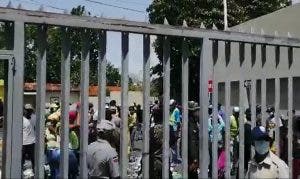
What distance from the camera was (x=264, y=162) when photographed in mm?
5137

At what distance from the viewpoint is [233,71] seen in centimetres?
568

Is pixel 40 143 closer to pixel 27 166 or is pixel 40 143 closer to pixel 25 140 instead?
pixel 27 166

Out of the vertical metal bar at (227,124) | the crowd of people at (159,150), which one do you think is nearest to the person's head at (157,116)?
the crowd of people at (159,150)

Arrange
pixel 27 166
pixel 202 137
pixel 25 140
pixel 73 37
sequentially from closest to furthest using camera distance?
pixel 73 37, pixel 202 137, pixel 27 166, pixel 25 140

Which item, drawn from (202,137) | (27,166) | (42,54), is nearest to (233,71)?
(202,137)

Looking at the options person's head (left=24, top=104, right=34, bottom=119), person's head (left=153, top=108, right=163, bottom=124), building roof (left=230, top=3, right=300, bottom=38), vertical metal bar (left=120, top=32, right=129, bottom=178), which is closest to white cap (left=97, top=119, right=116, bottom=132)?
vertical metal bar (left=120, top=32, right=129, bottom=178)

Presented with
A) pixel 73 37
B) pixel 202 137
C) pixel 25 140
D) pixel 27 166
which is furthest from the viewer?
pixel 25 140

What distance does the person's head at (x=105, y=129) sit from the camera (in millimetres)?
5098

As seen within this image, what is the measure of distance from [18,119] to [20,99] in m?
0.15

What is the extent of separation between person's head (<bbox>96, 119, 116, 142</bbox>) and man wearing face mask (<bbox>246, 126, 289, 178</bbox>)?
1290mm

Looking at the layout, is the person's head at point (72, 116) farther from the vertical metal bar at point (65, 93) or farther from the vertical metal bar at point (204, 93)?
the vertical metal bar at point (65, 93)

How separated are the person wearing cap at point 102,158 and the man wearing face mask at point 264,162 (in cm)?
124

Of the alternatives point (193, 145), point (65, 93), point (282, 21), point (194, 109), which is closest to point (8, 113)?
point (65, 93)

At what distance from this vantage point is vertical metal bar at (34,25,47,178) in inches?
176
